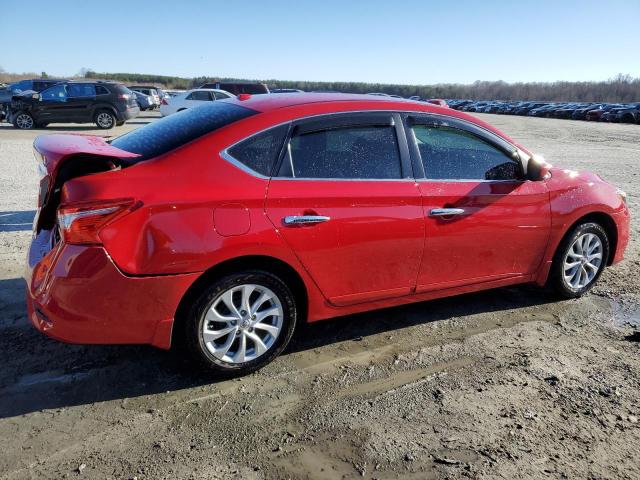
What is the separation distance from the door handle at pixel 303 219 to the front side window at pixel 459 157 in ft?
3.07

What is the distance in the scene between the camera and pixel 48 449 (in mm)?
2592

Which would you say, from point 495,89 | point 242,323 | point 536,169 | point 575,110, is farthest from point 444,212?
point 495,89

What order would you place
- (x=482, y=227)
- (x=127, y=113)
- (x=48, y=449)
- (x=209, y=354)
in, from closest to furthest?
(x=48, y=449) < (x=209, y=354) < (x=482, y=227) < (x=127, y=113)

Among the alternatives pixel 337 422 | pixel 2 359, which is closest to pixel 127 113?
pixel 2 359

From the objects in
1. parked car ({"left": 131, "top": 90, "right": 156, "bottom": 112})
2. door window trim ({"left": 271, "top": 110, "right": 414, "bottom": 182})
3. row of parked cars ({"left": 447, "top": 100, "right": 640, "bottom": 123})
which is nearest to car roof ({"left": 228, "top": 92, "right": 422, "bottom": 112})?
door window trim ({"left": 271, "top": 110, "right": 414, "bottom": 182})

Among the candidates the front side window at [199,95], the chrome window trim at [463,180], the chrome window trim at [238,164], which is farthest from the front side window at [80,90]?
the chrome window trim at [463,180]

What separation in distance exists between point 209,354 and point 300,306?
68cm

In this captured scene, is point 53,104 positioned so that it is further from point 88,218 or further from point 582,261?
point 582,261

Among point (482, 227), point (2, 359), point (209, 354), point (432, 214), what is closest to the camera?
point (209, 354)

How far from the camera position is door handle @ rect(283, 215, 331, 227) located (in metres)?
3.14

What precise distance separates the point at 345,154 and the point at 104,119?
18.4 m

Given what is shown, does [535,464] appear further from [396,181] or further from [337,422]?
Result: [396,181]

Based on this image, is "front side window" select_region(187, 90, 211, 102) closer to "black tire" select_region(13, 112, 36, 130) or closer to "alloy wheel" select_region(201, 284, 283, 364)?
"black tire" select_region(13, 112, 36, 130)

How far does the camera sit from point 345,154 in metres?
3.45
